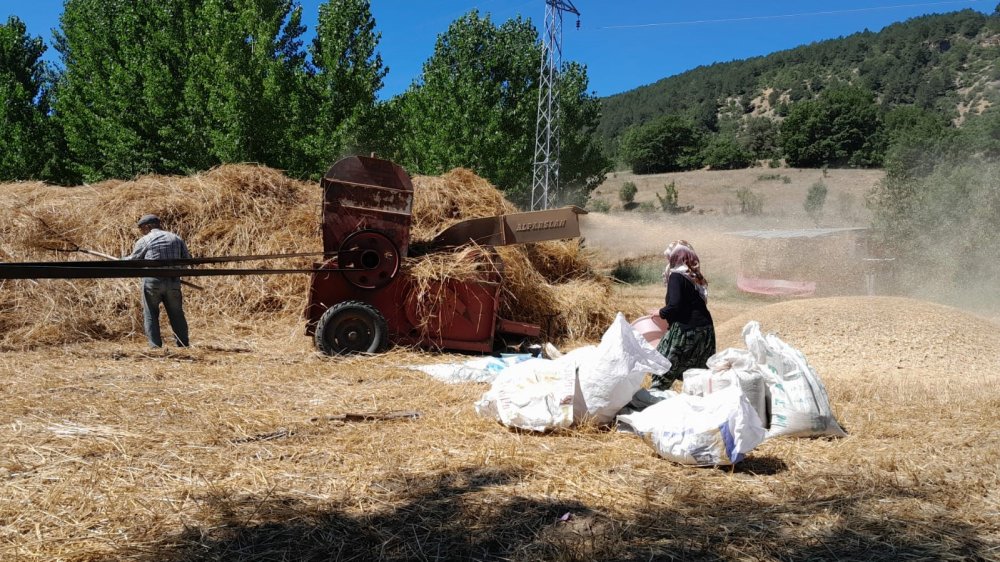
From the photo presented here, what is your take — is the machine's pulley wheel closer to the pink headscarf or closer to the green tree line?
the pink headscarf

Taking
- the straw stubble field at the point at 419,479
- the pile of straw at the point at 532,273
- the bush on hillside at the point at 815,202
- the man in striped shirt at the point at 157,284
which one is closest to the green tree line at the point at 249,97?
the pile of straw at the point at 532,273

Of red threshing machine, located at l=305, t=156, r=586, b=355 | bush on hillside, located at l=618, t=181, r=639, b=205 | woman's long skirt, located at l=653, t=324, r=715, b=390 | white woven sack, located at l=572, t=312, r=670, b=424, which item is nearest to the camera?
white woven sack, located at l=572, t=312, r=670, b=424

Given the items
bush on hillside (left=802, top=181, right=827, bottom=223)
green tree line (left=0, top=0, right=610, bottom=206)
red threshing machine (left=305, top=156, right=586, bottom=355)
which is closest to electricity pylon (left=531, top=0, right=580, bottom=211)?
green tree line (left=0, top=0, right=610, bottom=206)

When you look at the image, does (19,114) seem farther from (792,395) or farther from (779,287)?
(792,395)

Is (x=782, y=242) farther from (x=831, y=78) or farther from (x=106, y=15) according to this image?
(x=831, y=78)

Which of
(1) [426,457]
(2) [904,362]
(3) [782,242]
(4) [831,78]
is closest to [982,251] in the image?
(3) [782,242]

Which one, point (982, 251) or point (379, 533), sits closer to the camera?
point (379, 533)

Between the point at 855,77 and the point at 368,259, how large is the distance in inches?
3593

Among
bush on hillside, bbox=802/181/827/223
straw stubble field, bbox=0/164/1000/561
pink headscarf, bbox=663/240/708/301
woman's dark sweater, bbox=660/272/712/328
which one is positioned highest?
bush on hillside, bbox=802/181/827/223

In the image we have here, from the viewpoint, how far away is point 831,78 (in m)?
84.4

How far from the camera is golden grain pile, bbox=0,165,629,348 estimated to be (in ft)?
26.6

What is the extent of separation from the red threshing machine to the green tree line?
12.0 metres

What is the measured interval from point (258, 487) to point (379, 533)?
79 cm

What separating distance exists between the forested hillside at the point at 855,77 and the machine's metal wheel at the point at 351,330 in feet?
212
